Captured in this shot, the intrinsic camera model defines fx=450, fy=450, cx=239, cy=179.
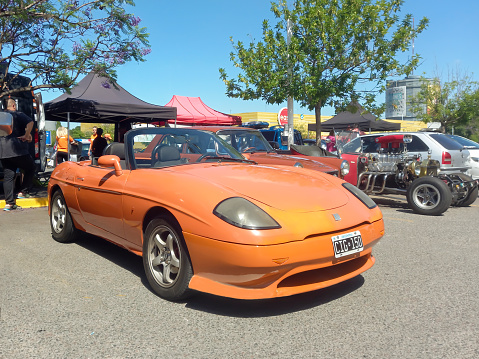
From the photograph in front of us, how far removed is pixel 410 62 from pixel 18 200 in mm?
12385

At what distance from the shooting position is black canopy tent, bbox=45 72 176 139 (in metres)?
10.7

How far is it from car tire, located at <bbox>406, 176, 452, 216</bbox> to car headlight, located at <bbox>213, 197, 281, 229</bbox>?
18.7 ft

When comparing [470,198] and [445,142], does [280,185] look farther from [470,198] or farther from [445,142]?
[445,142]

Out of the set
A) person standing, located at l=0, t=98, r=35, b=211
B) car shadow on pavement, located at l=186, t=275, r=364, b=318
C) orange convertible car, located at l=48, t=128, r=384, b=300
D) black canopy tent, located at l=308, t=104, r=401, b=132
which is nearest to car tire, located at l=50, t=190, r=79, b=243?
orange convertible car, located at l=48, t=128, r=384, b=300

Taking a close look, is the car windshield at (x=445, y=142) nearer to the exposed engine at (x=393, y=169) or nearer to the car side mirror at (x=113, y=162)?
the exposed engine at (x=393, y=169)

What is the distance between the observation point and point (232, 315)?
3090mm

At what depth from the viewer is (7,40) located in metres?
8.28

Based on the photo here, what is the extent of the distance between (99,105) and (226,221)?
8.92 meters

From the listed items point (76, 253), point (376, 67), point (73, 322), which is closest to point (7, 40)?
point (76, 253)

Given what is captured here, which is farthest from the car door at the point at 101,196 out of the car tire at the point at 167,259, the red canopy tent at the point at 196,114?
the red canopy tent at the point at 196,114

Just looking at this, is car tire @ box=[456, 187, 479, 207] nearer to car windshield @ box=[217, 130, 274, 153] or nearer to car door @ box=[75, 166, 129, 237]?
car windshield @ box=[217, 130, 274, 153]

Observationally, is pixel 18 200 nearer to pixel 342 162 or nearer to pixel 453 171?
pixel 342 162

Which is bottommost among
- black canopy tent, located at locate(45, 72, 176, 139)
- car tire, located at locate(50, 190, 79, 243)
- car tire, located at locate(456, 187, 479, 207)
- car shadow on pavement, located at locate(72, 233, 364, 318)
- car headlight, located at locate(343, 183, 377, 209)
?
car tire, located at locate(456, 187, 479, 207)

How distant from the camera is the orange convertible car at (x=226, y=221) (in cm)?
287
